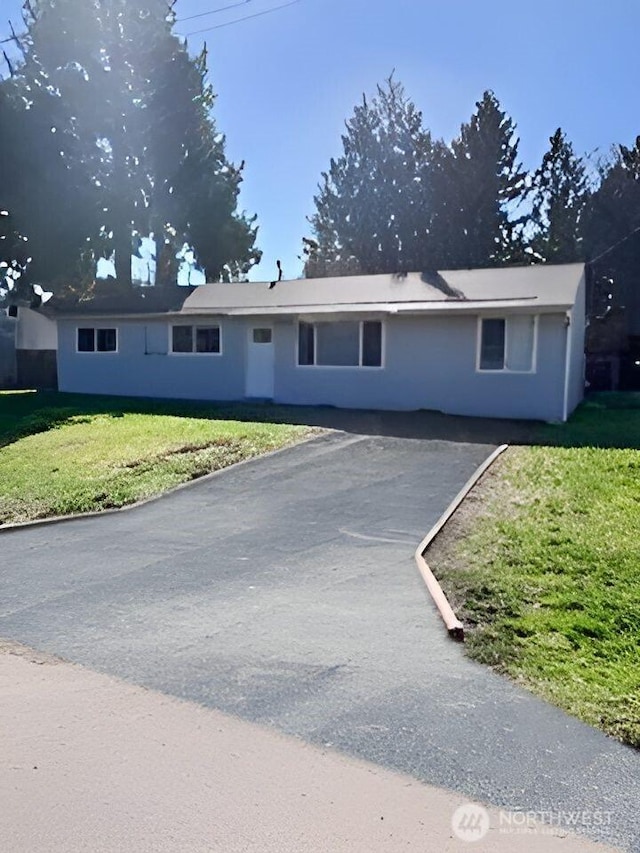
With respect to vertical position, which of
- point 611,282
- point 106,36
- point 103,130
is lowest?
point 611,282

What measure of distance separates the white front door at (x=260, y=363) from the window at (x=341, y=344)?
1.09 m

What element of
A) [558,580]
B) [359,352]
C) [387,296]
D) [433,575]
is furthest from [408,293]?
[558,580]

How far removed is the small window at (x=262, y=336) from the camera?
17453 millimetres

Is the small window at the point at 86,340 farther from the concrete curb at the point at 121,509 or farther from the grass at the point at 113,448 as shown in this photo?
the concrete curb at the point at 121,509

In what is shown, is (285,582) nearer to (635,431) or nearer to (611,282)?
(635,431)

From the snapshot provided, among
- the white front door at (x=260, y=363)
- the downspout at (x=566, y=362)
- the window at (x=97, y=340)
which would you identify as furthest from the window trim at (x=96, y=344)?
the downspout at (x=566, y=362)

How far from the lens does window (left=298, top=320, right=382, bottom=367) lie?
15836mm

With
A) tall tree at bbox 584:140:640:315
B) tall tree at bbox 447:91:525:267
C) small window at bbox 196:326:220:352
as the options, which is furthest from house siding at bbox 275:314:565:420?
tall tree at bbox 447:91:525:267

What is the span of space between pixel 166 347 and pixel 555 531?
1466 centimetres

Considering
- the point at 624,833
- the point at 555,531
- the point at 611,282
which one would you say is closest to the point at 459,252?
the point at 611,282

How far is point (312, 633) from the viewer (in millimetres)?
4535

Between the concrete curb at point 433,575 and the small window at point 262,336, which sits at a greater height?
the small window at point 262,336

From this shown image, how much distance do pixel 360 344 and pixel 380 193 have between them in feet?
73.4

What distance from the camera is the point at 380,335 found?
1572 cm
